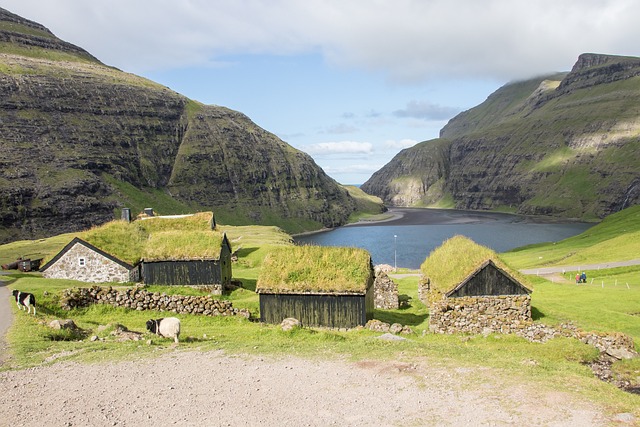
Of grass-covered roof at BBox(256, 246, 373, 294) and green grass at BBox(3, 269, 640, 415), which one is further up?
grass-covered roof at BBox(256, 246, 373, 294)

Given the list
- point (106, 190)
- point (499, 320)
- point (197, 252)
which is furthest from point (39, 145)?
point (499, 320)

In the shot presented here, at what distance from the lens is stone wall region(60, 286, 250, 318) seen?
36500 millimetres

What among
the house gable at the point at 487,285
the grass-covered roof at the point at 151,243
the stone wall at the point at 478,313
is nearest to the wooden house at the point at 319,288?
the stone wall at the point at 478,313

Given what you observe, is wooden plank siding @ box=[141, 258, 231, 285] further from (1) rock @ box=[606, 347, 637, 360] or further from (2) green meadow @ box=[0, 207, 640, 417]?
(1) rock @ box=[606, 347, 637, 360]

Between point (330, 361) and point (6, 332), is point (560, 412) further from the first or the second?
point (6, 332)

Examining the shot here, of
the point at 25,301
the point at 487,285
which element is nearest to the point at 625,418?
the point at 487,285

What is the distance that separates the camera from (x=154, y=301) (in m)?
37.2

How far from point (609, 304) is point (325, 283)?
2587 cm

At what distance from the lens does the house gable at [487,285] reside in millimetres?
33656

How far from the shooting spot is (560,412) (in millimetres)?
15625

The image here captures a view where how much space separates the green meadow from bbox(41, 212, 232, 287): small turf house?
6.55 feet

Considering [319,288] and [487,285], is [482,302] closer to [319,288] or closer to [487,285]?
[487,285]

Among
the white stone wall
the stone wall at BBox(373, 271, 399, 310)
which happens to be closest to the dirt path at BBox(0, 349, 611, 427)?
the stone wall at BBox(373, 271, 399, 310)

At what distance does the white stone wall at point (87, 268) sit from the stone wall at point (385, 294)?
77.3ft
